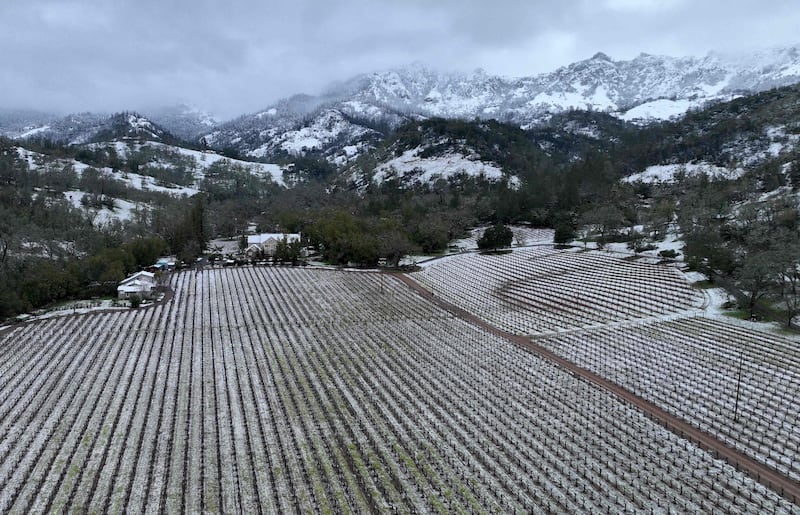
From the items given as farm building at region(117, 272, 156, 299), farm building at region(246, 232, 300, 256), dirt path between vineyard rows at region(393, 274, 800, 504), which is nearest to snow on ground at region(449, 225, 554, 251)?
farm building at region(246, 232, 300, 256)

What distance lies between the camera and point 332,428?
77.9 feet

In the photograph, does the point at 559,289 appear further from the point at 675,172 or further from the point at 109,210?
the point at 109,210

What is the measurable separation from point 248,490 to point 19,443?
1304 cm

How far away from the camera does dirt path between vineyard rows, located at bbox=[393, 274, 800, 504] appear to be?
19.1m

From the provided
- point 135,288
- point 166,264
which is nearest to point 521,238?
point 166,264

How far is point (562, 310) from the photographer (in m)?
45.7

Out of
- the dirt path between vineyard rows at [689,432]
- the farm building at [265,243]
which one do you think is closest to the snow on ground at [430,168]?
the farm building at [265,243]

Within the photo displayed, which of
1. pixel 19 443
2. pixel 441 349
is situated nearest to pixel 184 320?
pixel 19 443

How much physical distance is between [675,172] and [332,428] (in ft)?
388

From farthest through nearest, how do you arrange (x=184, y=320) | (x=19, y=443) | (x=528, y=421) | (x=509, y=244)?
(x=509, y=244)
(x=184, y=320)
(x=528, y=421)
(x=19, y=443)

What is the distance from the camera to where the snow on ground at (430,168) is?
146 m

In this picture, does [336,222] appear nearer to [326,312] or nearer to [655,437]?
[326,312]

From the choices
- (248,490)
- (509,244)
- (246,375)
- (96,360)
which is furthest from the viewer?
(509,244)

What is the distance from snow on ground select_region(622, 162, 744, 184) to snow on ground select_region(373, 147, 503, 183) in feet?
128
